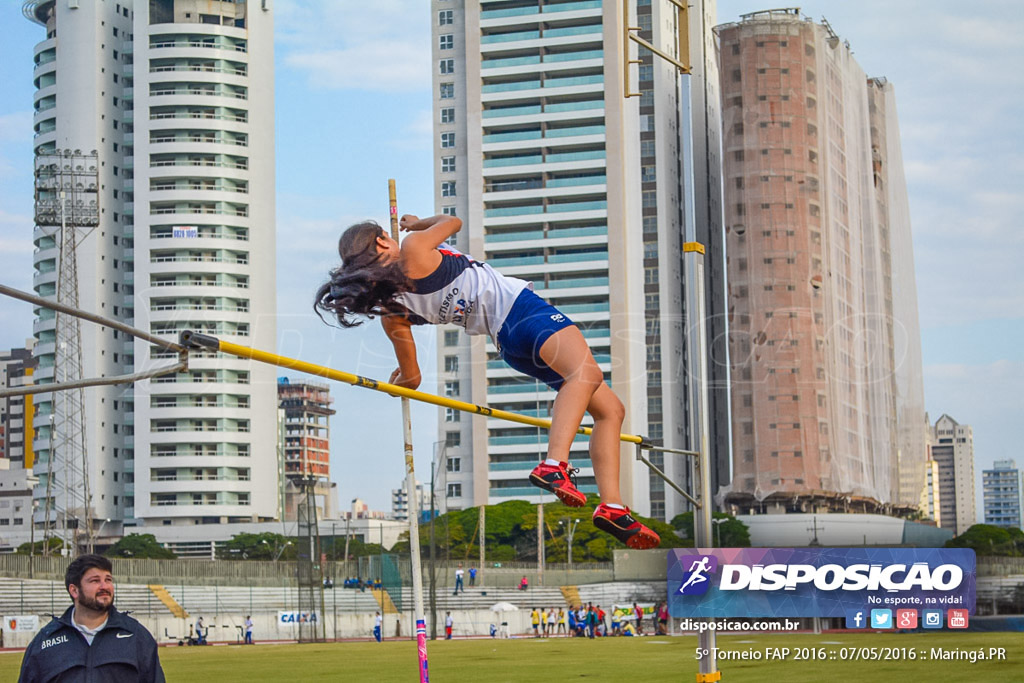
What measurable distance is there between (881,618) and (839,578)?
229 centimetres

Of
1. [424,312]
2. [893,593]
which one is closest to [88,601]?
[424,312]

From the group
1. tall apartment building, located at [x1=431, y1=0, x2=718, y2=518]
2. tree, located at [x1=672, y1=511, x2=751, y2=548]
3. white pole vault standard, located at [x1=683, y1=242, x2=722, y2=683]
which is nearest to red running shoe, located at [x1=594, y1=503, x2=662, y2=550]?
white pole vault standard, located at [x1=683, y1=242, x2=722, y2=683]

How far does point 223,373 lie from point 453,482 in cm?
1654

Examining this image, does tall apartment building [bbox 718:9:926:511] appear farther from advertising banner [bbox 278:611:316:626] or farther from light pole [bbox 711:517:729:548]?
advertising banner [bbox 278:611:316:626]

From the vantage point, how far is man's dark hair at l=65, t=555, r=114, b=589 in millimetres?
5108

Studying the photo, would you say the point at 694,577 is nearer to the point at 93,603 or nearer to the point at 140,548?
the point at 93,603

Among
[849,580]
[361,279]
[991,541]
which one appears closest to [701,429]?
[361,279]

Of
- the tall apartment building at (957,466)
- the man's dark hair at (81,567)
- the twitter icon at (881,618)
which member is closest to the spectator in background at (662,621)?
the twitter icon at (881,618)

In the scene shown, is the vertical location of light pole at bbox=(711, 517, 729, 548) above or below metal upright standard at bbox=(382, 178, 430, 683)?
below

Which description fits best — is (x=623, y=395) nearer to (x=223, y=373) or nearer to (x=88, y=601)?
(x=223, y=373)

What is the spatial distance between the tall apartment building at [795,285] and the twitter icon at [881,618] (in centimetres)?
5804

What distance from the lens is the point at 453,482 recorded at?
8406 cm

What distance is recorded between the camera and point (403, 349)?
6.89 m

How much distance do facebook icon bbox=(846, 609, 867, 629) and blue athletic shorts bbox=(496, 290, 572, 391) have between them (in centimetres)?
1368
